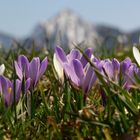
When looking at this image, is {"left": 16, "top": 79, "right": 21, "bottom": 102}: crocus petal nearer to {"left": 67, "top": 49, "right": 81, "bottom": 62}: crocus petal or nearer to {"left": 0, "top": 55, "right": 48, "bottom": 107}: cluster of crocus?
{"left": 0, "top": 55, "right": 48, "bottom": 107}: cluster of crocus

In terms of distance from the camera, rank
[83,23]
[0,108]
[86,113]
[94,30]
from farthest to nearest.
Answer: [83,23]
[94,30]
[0,108]
[86,113]

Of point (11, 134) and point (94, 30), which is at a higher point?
point (94, 30)

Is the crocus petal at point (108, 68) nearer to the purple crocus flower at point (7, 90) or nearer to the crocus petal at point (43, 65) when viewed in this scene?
the crocus petal at point (43, 65)

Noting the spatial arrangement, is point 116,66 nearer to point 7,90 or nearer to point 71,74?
point 71,74

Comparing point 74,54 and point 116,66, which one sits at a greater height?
point 74,54

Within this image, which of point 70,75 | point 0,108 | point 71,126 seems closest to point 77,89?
point 70,75

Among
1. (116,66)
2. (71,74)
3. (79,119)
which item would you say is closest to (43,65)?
(71,74)

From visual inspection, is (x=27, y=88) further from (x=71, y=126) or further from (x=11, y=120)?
(x=71, y=126)
